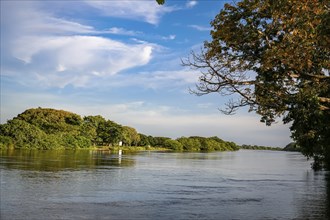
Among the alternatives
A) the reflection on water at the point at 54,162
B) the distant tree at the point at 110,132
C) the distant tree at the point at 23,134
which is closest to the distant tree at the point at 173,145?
the distant tree at the point at 110,132

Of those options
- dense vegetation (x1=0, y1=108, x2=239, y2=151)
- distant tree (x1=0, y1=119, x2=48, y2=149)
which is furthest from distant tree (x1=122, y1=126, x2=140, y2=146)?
distant tree (x1=0, y1=119, x2=48, y2=149)

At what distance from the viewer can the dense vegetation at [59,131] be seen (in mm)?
87438

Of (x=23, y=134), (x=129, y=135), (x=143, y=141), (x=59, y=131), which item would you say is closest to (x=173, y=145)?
(x=143, y=141)

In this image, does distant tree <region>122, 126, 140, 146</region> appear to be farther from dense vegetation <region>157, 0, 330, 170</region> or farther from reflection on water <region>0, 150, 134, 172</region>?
dense vegetation <region>157, 0, 330, 170</region>

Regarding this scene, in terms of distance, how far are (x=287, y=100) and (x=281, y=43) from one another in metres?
3.49

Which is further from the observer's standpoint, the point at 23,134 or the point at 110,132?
the point at 110,132

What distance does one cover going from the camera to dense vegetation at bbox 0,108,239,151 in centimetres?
8744

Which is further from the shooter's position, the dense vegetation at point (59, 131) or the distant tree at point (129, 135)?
the distant tree at point (129, 135)

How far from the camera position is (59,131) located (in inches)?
4267

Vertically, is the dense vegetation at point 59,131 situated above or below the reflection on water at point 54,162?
above

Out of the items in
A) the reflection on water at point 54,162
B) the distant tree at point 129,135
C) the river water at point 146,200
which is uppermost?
the distant tree at point 129,135

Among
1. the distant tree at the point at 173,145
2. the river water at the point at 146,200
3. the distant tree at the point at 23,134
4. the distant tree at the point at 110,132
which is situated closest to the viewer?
the river water at the point at 146,200

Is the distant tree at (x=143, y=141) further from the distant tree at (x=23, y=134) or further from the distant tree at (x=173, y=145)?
the distant tree at (x=23, y=134)

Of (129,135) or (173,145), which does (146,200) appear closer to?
(129,135)
